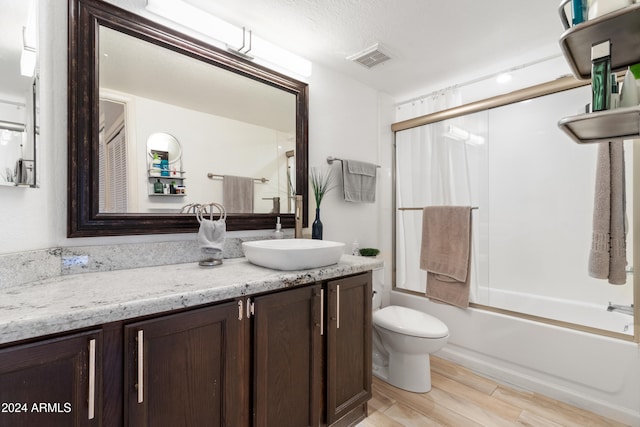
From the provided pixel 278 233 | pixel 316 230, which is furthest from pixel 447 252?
pixel 278 233

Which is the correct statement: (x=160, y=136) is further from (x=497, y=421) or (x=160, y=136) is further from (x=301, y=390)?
(x=497, y=421)

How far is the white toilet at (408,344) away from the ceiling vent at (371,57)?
1817 mm

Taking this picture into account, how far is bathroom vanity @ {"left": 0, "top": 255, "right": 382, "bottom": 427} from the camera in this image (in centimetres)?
75

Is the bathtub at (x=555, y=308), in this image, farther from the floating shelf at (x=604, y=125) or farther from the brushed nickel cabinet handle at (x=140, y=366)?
Result: the brushed nickel cabinet handle at (x=140, y=366)

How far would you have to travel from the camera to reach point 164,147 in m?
1.45

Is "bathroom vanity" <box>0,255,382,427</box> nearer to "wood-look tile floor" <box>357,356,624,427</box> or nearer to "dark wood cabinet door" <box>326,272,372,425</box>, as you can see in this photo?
"dark wood cabinet door" <box>326,272,372,425</box>

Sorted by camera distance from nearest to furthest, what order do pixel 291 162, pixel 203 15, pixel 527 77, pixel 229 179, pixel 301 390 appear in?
pixel 301 390 < pixel 203 15 < pixel 229 179 < pixel 291 162 < pixel 527 77

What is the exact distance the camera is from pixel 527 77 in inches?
84.3

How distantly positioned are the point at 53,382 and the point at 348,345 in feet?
3.82

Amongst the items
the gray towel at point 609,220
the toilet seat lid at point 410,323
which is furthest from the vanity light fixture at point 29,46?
the gray towel at point 609,220

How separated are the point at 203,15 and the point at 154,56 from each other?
356 millimetres

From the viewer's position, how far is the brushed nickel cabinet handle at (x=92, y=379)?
81cm

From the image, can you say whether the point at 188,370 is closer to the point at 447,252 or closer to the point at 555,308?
the point at 447,252

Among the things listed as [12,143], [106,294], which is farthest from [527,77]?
[12,143]
